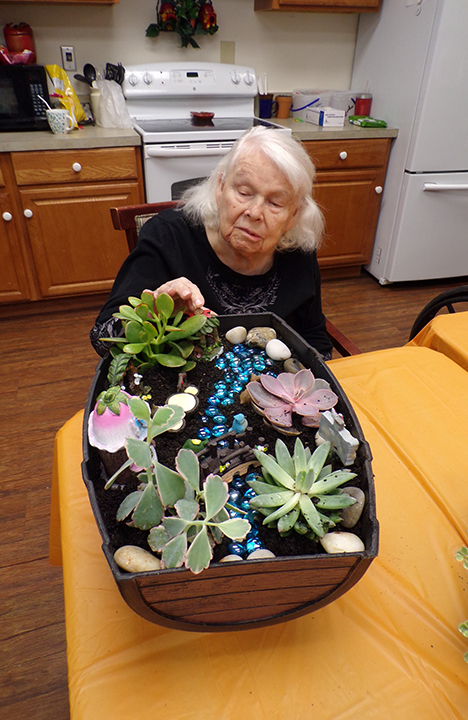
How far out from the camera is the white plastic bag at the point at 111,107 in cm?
262

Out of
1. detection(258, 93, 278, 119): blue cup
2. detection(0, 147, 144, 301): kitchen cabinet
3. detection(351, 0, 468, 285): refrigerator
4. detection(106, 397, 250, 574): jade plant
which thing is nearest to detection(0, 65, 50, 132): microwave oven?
detection(0, 147, 144, 301): kitchen cabinet

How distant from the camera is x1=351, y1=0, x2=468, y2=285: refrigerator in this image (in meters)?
2.56

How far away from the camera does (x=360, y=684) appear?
0.54 metres

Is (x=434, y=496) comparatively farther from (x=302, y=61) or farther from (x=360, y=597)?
(x=302, y=61)

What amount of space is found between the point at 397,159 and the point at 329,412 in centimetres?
278

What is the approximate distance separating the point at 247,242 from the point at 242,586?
0.87 metres

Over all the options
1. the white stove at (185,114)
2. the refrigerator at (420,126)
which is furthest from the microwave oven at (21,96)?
the refrigerator at (420,126)

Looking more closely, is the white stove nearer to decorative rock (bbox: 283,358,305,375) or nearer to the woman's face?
the woman's face

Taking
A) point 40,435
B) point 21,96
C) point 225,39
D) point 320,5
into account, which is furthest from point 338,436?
point 225,39

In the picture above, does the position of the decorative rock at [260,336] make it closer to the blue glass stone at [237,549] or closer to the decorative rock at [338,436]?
the decorative rock at [338,436]

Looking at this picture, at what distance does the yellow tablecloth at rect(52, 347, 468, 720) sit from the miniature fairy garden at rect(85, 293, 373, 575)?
0.49ft

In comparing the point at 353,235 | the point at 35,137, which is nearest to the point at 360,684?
the point at 35,137

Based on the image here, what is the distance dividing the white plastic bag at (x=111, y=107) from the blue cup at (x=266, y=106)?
95 cm

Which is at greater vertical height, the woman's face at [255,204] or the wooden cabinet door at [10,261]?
the woman's face at [255,204]
